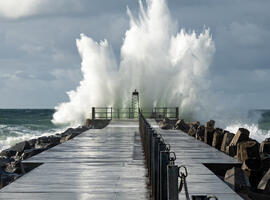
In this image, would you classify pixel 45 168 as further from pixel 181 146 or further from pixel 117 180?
pixel 181 146

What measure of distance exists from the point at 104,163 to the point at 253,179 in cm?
309

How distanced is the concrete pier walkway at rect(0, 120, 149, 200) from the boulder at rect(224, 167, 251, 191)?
4.67 ft

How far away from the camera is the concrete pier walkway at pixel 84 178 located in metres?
6.30

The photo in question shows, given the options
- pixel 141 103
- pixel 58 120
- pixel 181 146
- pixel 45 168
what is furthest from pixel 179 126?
pixel 58 120

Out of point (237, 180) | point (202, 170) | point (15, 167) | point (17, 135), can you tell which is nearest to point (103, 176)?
point (202, 170)

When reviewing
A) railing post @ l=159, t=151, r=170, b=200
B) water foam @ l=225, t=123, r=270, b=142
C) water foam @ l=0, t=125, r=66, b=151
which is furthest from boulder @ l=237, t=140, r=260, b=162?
water foam @ l=0, t=125, r=66, b=151

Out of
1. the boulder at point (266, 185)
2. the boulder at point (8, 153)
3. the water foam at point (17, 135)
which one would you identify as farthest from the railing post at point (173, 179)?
the water foam at point (17, 135)

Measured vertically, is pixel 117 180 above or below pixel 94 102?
below

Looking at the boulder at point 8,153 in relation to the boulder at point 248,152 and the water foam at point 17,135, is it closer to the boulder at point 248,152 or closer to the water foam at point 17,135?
the boulder at point 248,152

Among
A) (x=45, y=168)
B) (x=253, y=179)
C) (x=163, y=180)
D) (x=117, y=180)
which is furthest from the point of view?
(x=253, y=179)

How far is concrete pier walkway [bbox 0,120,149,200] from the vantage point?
6305mm

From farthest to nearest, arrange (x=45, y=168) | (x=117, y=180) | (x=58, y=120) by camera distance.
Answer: (x=58, y=120) → (x=45, y=168) → (x=117, y=180)

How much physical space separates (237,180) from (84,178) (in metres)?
2.52

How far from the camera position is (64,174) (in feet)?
26.2
